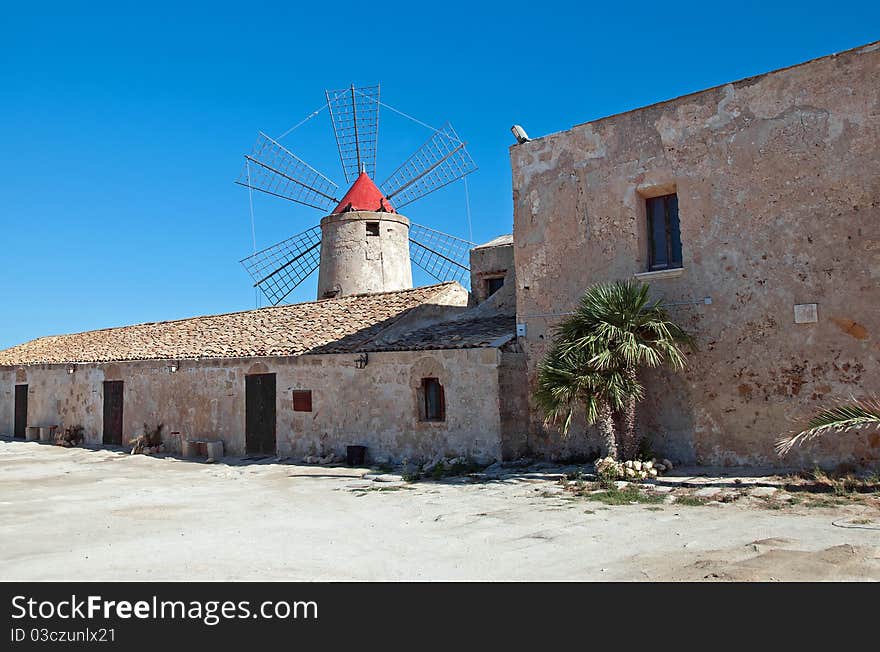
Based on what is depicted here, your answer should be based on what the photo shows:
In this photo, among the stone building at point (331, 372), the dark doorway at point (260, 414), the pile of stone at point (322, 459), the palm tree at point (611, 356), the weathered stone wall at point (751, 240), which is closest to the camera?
the weathered stone wall at point (751, 240)

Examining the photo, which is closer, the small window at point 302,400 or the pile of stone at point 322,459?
the pile of stone at point 322,459

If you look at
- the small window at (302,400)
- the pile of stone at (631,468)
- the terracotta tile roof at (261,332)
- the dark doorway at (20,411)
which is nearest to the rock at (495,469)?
the pile of stone at (631,468)

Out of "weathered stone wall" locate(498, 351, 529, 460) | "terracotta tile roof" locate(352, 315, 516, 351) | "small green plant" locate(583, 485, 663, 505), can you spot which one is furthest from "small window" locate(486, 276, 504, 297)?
"small green plant" locate(583, 485, 663, 505)

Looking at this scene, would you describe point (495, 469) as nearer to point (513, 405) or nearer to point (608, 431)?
point (513, 405)

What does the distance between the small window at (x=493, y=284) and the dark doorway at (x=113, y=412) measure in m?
10.5

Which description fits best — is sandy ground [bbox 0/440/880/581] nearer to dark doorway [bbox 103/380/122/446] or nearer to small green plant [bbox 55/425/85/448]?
dark doorway [bbox 103/380/122/446]

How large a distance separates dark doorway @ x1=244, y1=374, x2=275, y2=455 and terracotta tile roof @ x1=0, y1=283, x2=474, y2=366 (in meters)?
0.66

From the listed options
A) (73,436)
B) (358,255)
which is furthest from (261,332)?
(73,436)

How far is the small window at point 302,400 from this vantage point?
50.0ft

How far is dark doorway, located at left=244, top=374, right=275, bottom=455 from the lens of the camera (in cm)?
1595

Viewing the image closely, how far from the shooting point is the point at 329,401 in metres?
14.9

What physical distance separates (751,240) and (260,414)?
1086cm

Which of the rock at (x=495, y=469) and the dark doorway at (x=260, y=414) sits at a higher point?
the dark doorway at (x=260, y=414)

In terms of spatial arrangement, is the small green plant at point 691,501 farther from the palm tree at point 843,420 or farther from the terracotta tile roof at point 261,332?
the terracotta tile roof at point 261,332
